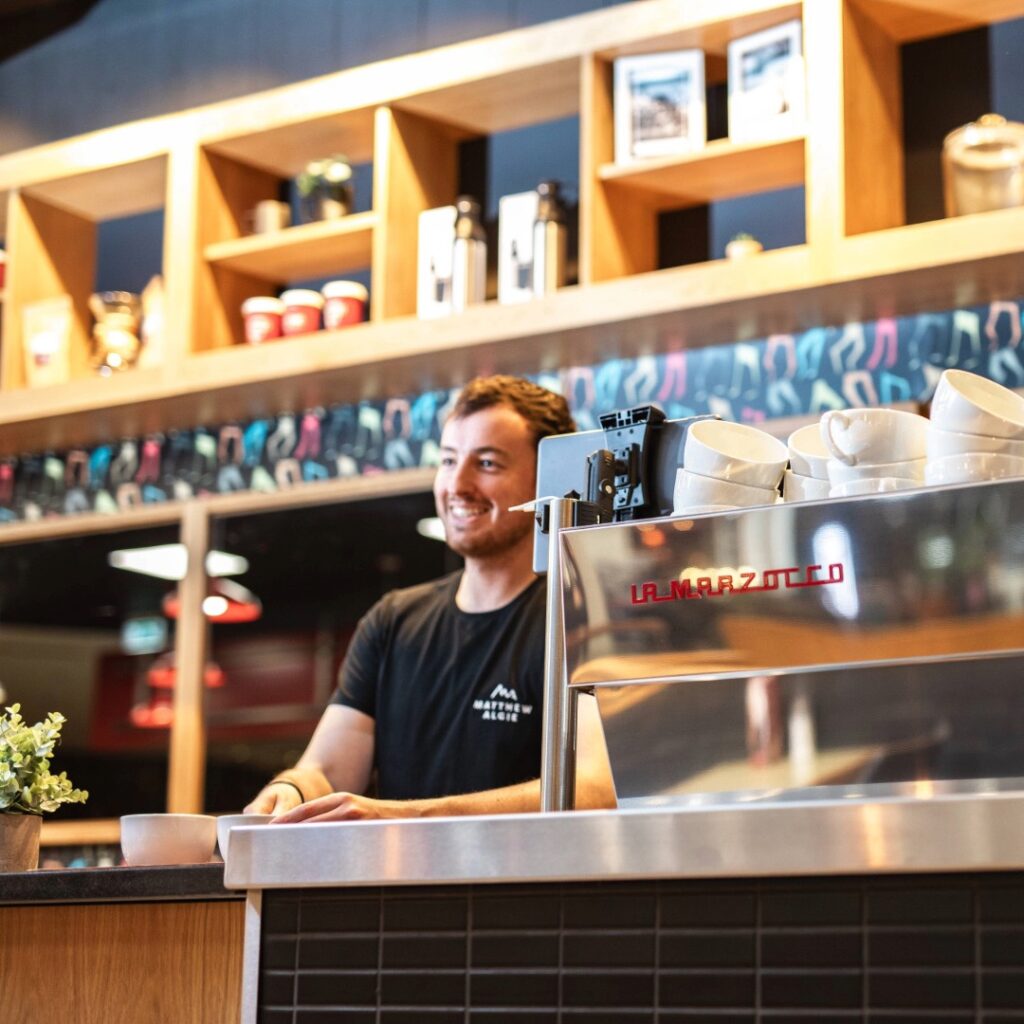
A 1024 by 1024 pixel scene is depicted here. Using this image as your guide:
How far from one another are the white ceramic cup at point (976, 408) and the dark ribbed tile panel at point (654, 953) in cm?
41

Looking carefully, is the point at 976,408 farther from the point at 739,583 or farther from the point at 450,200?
the point at 450,200

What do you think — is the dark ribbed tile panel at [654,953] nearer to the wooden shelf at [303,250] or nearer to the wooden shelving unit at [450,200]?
the wooden shelving unit at [450,200]

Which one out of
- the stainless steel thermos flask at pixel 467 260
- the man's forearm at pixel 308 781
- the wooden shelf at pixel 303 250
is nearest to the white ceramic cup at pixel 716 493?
the man's forearm at pixel 308 781

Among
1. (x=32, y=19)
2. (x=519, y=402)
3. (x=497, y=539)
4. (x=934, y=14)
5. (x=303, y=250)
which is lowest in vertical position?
(x=497, y=539)

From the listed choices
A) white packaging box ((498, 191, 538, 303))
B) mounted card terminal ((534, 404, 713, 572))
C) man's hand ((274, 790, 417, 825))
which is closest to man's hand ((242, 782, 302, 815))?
man's hand ((274, 790, 417, 825))

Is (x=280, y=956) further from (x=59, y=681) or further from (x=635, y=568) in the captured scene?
(x=59, y=681)

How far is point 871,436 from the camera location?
1309 mm

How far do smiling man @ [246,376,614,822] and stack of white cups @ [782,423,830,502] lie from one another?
3.77 ft

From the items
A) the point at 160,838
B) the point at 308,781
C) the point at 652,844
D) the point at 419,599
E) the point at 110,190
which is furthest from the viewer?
the point at 110,190

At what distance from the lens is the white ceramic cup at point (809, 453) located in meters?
Result: 1.39

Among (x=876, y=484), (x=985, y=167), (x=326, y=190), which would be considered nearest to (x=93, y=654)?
(x=326, y=190)

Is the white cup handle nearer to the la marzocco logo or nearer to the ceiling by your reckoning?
the la marzocco logo

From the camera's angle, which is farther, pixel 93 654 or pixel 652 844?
pixel 93 654

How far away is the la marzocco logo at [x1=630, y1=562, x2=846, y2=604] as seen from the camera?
3.85ft
